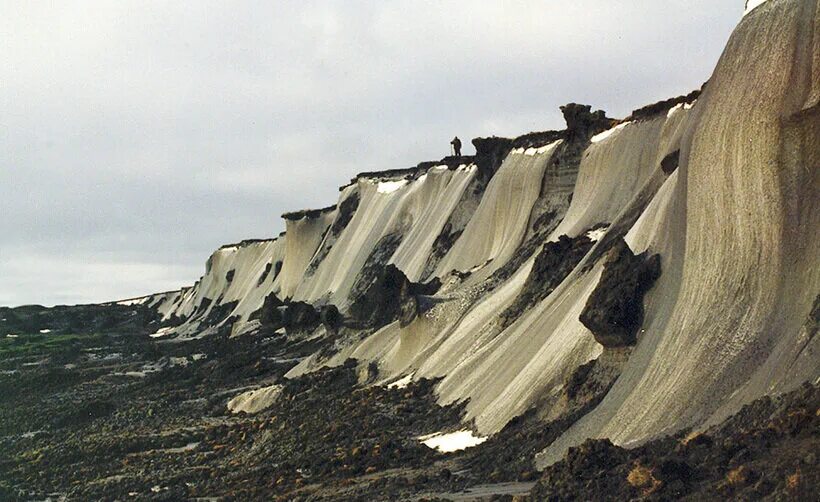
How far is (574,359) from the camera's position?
20328 mm

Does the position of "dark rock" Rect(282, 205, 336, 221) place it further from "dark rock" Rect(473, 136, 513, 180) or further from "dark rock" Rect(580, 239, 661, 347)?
"dark rock" Rect(580, 239, 661, 347)

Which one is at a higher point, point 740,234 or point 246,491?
point 740,234

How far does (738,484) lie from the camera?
1034 centimetres

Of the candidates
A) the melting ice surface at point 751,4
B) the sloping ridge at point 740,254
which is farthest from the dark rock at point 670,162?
the melting ice surface at point 751,4

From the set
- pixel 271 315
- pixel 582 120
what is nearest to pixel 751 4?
pixel 582 120

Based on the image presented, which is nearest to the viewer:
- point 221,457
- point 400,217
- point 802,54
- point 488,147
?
point 802,54

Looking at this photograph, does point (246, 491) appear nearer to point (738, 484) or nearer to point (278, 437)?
point (278, 437)

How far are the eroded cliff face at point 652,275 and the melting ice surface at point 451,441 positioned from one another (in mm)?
424

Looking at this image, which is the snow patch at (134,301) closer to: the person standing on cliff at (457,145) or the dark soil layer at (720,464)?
the person standing on cliff at (457,145)

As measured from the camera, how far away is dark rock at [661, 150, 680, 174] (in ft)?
80.9

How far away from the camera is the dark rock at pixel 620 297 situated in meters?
18.6

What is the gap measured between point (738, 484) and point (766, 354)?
4.96 metres

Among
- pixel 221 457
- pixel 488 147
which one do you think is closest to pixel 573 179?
pixel 488 147

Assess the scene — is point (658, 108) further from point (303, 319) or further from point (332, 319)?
point (303, 319)
